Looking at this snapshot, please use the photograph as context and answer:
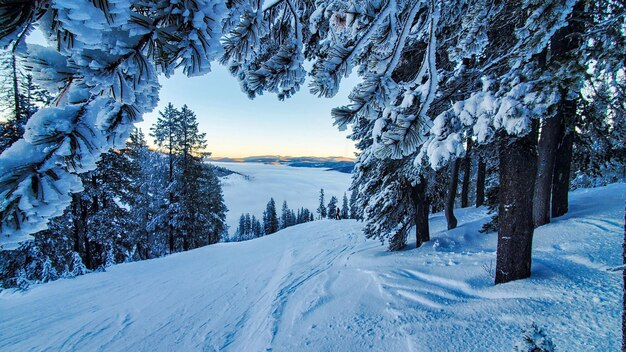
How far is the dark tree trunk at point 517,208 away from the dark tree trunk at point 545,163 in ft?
11.1

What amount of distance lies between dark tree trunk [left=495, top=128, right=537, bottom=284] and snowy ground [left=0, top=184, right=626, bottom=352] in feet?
0.93

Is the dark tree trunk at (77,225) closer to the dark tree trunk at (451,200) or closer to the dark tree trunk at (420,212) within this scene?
the dark tree trunk at (420,212)

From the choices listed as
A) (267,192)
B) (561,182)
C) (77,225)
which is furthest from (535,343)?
(267,192)

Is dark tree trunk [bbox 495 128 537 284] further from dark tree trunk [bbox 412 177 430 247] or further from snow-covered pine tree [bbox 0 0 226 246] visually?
snow-covered pine tree [bbox 0 0 226 246]

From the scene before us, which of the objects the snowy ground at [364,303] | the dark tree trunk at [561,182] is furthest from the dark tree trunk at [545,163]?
the dark tree trunk at [561,182]

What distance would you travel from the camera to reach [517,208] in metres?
4.38

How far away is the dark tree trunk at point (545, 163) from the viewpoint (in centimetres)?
679

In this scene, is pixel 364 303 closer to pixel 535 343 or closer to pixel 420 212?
pixel 535 343

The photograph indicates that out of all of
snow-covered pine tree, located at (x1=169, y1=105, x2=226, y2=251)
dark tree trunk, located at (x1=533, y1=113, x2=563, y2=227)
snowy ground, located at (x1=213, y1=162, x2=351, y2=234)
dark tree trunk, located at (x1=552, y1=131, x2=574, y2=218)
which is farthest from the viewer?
snowy ground, located at (x1=213, y1=162, x2=351, y2=234)

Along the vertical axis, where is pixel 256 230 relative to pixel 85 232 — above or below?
below

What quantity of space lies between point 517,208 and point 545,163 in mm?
3986

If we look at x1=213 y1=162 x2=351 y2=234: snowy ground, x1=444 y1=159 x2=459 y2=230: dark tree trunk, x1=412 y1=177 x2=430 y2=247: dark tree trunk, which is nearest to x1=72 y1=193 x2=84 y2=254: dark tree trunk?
x1=412 y1=177 x2=430 y2=247: dark tree trunk

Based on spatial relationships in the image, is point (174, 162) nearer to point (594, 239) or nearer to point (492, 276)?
point (492, 276)

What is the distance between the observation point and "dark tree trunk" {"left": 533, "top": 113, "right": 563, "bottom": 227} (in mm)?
6789
